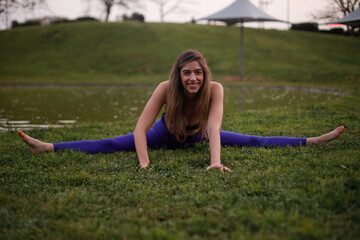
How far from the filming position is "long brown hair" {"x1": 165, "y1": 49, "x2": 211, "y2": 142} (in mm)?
3434

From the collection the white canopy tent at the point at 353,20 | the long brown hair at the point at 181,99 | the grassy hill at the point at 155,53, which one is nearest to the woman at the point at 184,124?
the long brown hair at the point at 181,99

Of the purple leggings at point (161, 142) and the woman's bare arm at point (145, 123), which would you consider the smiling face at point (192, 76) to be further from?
the purple leggings at point (161, 142)

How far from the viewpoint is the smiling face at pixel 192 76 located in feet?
11.1

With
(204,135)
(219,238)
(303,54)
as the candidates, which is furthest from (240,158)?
(303,54)

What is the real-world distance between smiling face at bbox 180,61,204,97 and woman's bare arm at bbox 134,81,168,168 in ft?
0.96

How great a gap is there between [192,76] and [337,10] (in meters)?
26.6

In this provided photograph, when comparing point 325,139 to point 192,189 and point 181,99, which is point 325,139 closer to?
point 181,99

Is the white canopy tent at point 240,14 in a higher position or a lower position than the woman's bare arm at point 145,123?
higher

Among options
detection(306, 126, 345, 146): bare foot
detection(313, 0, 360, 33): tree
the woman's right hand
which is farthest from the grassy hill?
the woman's right hand

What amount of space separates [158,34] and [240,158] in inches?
1131

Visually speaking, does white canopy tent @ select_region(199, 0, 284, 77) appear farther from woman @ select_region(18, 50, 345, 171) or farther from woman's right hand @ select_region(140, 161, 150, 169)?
woman's right hand @ select_region(140, 161, 150, 169)

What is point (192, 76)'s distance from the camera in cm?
340

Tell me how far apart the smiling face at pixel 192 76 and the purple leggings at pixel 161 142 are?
693 millimetres

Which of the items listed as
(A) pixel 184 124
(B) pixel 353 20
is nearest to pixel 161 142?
(A) pixel 184 124
